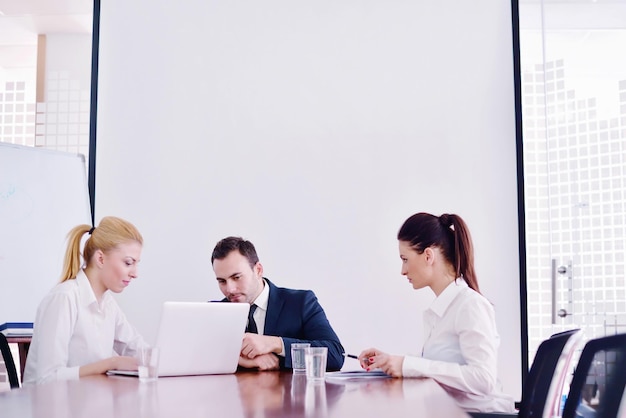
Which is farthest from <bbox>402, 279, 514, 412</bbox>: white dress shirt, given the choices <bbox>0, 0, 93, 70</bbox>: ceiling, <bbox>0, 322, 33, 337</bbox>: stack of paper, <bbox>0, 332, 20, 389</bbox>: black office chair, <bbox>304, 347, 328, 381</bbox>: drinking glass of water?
<bbox>0, 0, 93, 70</bbox>: ceiling

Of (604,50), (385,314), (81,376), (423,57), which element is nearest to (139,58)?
(423,57)

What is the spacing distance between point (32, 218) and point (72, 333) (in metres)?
1.36

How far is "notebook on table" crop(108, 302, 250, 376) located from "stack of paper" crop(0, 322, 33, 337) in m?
1.30

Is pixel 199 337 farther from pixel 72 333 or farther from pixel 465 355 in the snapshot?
pixel 465 355

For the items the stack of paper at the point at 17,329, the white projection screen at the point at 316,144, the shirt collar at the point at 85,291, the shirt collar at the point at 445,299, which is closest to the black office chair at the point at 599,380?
the shirt collar at the point at 445,299

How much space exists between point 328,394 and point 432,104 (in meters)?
2.83

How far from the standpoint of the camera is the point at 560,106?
4676 millimetres

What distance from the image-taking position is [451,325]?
2764mm

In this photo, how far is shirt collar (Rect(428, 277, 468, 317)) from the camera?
9.27 feet

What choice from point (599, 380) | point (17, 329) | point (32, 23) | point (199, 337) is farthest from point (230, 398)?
point (32, 23)

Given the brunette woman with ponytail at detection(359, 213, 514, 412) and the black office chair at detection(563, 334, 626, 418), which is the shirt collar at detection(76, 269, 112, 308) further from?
the black office chair at detection(563, 334, 626, 418)

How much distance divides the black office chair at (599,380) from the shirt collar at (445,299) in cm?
98

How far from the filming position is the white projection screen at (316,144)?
4.50m

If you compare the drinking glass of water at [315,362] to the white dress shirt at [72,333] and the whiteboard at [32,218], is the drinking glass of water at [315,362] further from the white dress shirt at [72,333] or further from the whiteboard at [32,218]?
the whiteboard at [32,218]
